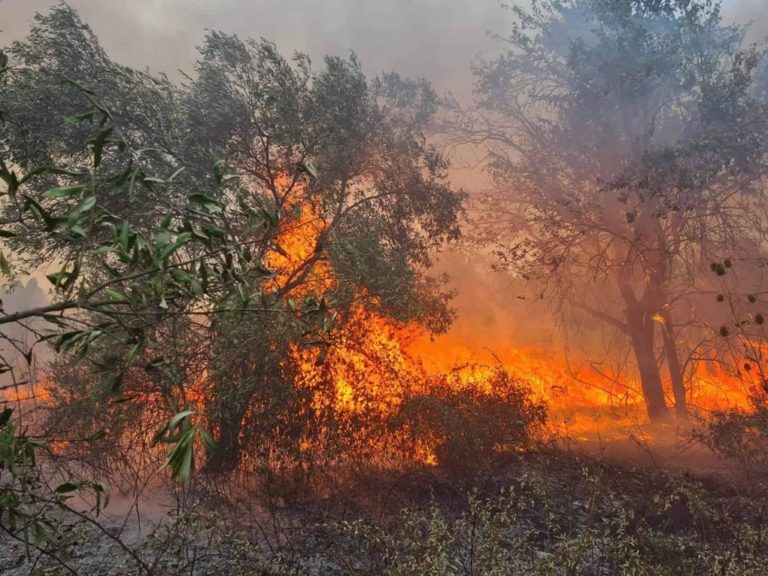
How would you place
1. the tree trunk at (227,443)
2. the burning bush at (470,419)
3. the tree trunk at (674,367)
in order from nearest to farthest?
the tree trunk at (227,443)
the burning bush at (470,419)
the tree trunk at (674,367)

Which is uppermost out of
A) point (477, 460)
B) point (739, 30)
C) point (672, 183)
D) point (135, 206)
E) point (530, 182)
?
point (739, 30)

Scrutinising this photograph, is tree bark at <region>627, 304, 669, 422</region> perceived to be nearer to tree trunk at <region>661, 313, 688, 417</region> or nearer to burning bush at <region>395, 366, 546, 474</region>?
tree trunk at <region>661, 313, 688, 417</region>

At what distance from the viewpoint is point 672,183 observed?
623 inches

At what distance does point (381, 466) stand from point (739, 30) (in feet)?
66.3

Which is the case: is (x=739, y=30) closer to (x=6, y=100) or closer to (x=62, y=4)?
(x=62, y=4)

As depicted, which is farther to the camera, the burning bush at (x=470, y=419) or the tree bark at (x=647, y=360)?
the tree bark at (x=647, y=360)

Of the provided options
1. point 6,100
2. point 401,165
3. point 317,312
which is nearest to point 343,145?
point 401,165

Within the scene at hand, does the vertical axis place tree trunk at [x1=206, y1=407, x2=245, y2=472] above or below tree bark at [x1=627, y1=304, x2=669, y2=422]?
below

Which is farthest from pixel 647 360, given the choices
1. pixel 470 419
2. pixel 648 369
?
pixel 470 419

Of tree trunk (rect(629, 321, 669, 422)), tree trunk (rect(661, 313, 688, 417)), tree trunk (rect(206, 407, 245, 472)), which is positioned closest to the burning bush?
tree trunk (rect(206, 407, 245, 472))

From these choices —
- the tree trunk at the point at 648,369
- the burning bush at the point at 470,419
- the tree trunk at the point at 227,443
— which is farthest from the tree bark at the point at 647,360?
the tree trunk at the point at 227,443

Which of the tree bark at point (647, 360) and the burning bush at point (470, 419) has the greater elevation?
the tree bark at point (647, 360)

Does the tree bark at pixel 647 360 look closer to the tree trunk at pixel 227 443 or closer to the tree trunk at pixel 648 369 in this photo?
the tree trunk at pixel 648 369

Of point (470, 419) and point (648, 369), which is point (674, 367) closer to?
point (648, 369)
